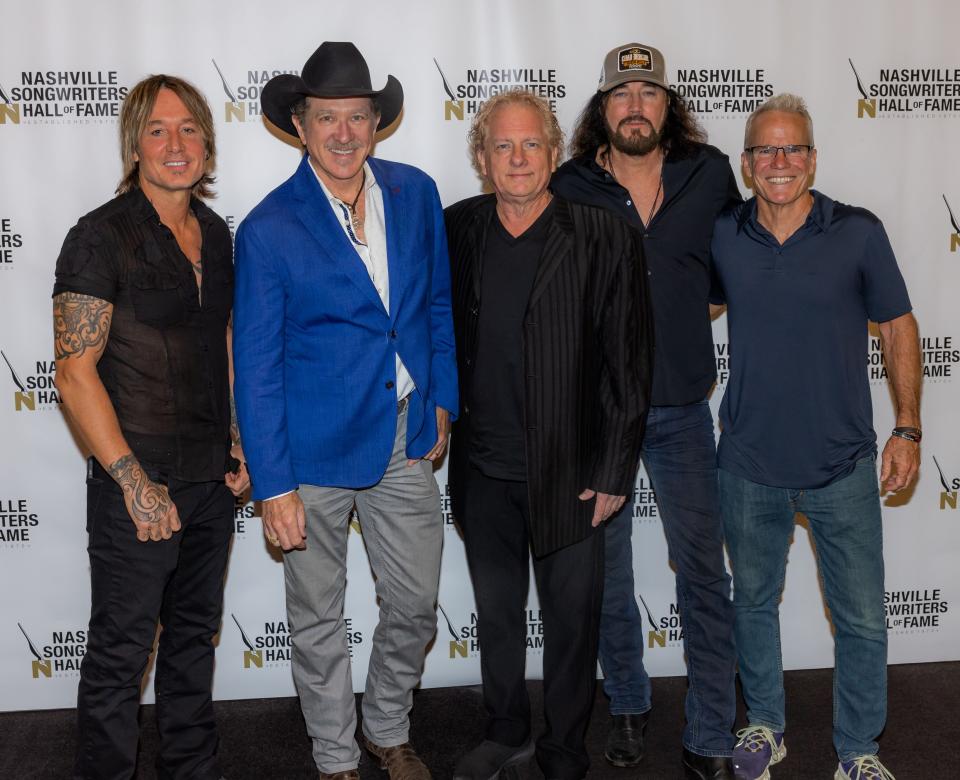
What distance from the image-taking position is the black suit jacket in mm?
2420

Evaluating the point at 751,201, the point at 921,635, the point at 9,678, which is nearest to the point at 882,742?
the point at 921,635

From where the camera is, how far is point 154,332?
2377 mm

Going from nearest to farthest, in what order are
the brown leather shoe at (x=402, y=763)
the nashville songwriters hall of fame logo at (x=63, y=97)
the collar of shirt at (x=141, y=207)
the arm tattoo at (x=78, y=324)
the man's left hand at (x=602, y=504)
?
the arm tattoo at (x=78, y=324) < the collar of shirt at (x=141, y=207) < the man's left hand at (x=602, y=504) < the brown leather shoe at (x=402, y=763) < the nashville songwriters hall of fame logo at (x=63, y=97)

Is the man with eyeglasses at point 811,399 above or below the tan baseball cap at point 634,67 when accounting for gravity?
below

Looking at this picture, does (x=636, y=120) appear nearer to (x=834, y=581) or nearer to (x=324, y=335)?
(x=324, y=335)

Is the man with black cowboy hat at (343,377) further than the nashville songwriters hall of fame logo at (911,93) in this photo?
No

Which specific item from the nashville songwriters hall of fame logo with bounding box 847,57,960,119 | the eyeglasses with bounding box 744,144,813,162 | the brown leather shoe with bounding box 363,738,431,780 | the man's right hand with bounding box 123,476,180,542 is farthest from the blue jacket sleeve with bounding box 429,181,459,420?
the nashville songwriters hall of fame logo with bounding box 847,57,960,119

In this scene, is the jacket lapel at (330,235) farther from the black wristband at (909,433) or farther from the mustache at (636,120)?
the black wristband at (909,433)

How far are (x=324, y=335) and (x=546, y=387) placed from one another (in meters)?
0.63

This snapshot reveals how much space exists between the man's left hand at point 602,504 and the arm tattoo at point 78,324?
1.35 meters

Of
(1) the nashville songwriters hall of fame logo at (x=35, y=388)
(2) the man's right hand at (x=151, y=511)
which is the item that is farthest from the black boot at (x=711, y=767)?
(1) the nashville songwriters hall of fame logo at (x=35, y=388)

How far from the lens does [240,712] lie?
11.1 ft

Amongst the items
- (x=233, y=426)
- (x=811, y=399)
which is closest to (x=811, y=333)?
(x=811, y=399)

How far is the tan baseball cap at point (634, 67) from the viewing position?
9.03ft
